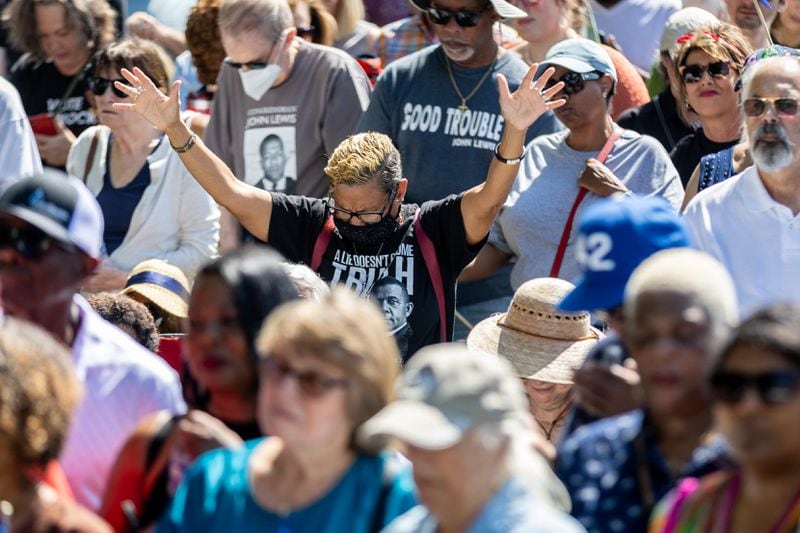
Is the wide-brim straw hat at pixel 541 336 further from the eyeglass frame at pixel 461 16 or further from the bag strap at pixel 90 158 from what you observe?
the bag strap at pixel 90 158

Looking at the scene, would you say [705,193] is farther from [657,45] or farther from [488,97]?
[657,45]

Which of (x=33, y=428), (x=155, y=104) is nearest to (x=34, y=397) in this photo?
(x=33, y=428)

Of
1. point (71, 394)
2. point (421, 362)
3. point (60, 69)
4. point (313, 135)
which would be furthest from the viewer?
point (60, 69)

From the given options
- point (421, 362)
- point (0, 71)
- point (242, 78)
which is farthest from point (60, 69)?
point (421, 362)

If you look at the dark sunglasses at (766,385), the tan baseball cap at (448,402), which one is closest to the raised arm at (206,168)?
the tan baseball cap at (448,402)

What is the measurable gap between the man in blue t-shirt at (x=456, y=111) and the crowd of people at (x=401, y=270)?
0.01m

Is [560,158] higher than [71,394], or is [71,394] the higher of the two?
[71,394]

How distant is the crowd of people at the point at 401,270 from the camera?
128 inches

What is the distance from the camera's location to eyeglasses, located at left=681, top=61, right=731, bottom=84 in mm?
6719

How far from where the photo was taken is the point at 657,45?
862 cm

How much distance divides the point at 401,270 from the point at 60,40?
3.03 meters

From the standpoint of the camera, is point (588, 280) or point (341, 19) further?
point (341, 19)

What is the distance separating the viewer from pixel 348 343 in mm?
3387

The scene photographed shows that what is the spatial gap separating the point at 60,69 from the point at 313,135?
1678mm
